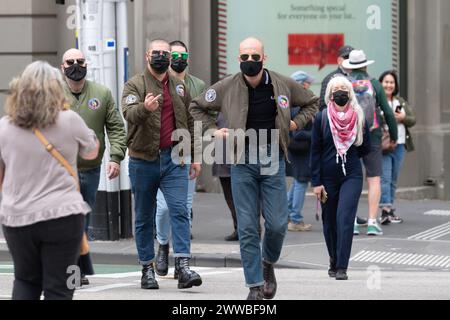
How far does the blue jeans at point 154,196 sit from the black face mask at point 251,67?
4.15 feet

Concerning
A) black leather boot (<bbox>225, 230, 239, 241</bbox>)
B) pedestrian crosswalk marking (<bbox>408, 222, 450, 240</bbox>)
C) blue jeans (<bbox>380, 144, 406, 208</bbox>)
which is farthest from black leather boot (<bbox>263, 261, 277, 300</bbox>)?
blue jeans (<bbox>380, 144, 406, 208</bbox>)

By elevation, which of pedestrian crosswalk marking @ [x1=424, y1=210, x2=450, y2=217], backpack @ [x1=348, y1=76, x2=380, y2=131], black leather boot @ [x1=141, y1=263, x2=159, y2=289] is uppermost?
backpack @ [x1=348, y1=76, x2=380, y2=131]

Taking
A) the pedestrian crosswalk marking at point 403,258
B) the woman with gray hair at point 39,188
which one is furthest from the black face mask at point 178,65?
the woman with gray hair at point 39,188

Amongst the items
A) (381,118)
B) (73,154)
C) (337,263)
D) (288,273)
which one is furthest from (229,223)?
(73,154)

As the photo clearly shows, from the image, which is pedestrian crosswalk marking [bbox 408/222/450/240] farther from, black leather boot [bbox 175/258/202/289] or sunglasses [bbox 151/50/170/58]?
sunglasses [bbox 151/50/170/58]

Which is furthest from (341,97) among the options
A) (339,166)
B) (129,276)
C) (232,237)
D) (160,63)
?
(232,237)

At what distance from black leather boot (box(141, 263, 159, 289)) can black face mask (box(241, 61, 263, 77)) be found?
2.00m

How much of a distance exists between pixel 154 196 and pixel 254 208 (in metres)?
1.30

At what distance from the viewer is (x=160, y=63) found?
9219 millimetres

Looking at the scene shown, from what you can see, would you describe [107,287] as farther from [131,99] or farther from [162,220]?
[131,99]

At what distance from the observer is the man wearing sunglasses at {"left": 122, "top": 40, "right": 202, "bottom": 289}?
9211 millimetres

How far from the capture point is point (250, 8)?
16812 mm

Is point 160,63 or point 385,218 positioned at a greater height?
point 160,63
